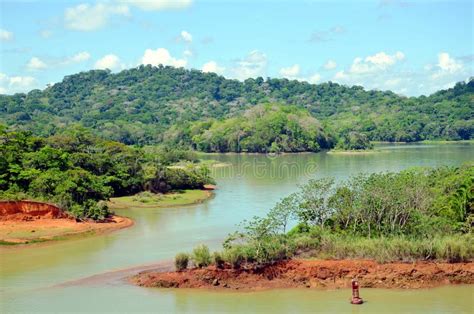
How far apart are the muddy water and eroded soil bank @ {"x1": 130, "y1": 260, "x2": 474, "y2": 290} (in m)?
0.55

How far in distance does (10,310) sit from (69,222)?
670 inches

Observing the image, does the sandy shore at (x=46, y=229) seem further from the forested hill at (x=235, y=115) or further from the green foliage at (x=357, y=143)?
the forested hill at (x=235, y=115)

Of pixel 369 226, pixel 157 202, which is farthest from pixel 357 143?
pixel 369 226

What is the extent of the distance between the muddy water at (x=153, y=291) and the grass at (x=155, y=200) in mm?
1675

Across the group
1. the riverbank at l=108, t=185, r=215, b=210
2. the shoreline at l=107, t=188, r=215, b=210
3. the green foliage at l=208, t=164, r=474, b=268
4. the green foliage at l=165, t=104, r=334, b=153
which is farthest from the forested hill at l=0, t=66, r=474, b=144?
the green foliage at l=208, t=164, r=474, b=268

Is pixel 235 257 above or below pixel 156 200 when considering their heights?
below

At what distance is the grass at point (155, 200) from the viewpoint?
2136 inches

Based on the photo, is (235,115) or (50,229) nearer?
(50,229)

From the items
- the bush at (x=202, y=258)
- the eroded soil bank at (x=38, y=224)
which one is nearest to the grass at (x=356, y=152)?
the eroded soil bank at (x=38, y=224)

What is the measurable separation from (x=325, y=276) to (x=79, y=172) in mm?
26266

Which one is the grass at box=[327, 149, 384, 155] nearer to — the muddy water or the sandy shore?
the muddy water

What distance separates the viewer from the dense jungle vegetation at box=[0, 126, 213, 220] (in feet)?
149

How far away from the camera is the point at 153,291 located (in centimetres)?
2769

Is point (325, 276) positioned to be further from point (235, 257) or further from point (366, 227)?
point (366, 227)
